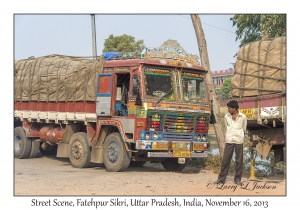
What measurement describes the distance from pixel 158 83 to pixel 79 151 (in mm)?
3379

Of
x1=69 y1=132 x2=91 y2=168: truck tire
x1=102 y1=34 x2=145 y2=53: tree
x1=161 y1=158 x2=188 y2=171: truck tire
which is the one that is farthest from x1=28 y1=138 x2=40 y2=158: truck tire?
x1=102 y1=34 x2=145 y2=53: tree

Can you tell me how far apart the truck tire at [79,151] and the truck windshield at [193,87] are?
10.7ft

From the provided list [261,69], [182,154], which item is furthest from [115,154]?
[261,69]

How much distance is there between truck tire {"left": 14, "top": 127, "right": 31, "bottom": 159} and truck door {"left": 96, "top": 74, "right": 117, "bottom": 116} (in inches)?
179

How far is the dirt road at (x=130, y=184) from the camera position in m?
9.65

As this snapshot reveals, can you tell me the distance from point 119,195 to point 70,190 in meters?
1.25

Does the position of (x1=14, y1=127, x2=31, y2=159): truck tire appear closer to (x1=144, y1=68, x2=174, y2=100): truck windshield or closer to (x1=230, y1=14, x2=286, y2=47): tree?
(x1=144, y1=68, x2=174, y2=100): truck windshield

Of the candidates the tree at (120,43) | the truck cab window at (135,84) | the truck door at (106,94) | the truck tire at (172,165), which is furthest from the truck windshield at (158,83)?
the tree at (120,43)

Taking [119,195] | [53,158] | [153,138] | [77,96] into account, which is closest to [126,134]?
[153,138]

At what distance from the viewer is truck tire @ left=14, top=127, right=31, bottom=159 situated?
668 inches

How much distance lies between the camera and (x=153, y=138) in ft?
40.2

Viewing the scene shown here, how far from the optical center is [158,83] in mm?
12484

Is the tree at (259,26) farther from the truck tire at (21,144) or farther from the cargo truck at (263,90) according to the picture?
the truck tire at (21,144)

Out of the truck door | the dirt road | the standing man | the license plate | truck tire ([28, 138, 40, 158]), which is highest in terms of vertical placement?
the truck door
